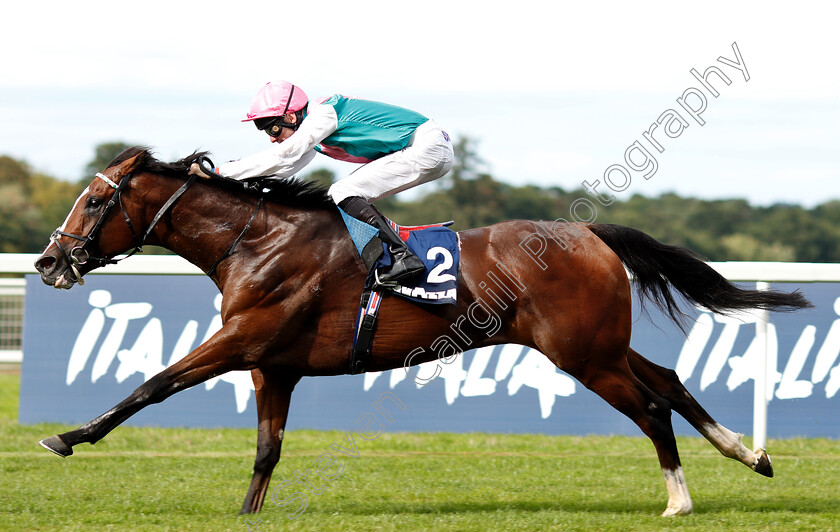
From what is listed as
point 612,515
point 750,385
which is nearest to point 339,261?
point 612,515

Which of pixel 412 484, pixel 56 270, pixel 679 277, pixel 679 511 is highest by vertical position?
pixel 679 277

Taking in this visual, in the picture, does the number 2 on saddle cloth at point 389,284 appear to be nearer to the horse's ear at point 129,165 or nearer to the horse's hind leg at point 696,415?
the horse's ear at point 129,165

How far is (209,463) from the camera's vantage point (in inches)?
270

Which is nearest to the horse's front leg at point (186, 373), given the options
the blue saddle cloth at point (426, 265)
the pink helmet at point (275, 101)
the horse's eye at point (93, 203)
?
the blue saddle cloth at point (426, 265)

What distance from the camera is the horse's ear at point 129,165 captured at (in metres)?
5.19

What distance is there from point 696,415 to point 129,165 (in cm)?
358

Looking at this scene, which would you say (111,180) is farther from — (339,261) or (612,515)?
(612,515)

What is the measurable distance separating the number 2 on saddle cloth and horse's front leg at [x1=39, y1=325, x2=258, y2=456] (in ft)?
2.01

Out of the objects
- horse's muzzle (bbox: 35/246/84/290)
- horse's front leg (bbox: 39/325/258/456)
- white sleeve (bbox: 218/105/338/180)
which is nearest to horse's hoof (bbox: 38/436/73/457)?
horse's front leg (bbox: 39/325/258/456)

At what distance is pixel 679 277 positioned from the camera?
5797mm

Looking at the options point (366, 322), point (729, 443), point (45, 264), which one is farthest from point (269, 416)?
point (729, 443)

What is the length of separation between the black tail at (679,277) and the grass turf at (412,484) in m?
1.18

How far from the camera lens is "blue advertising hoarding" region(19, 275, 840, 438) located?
784cm

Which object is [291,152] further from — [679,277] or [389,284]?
[679,277]
